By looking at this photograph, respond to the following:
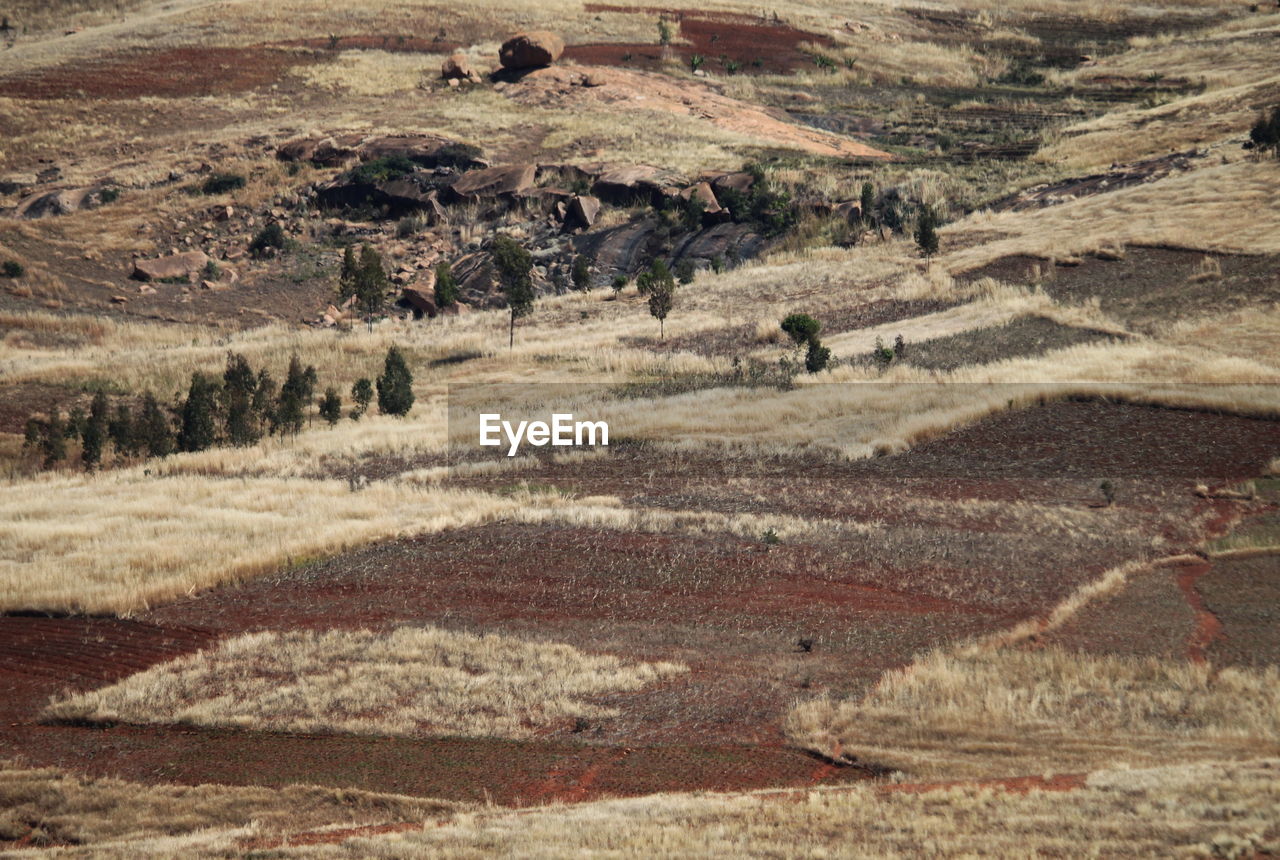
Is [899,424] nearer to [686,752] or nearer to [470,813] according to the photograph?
[686,752]

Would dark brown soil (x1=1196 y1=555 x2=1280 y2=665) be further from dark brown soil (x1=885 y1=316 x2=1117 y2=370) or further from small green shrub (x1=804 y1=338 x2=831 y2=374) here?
small green shrub (x1=804 y1=338 x2=831 y2=374)

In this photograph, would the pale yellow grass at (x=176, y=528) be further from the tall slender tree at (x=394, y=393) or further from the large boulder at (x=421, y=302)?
the large boulder at (x=421, y=302)

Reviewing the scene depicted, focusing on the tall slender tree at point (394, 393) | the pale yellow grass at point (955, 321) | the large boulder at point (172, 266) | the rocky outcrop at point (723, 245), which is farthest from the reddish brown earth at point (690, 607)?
the large boulder at point (172, 266)

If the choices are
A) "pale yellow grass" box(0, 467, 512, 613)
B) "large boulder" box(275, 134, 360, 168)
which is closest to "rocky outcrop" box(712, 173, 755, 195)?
"large boulder" box(275, 134, 360, 168)

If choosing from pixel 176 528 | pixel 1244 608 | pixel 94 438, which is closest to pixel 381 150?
pixel 94 438

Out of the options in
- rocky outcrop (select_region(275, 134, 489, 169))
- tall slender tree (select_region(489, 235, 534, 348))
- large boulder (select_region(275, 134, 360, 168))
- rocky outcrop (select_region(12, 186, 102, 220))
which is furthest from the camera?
large boulder (select_region(275, 134, 360, 168))
